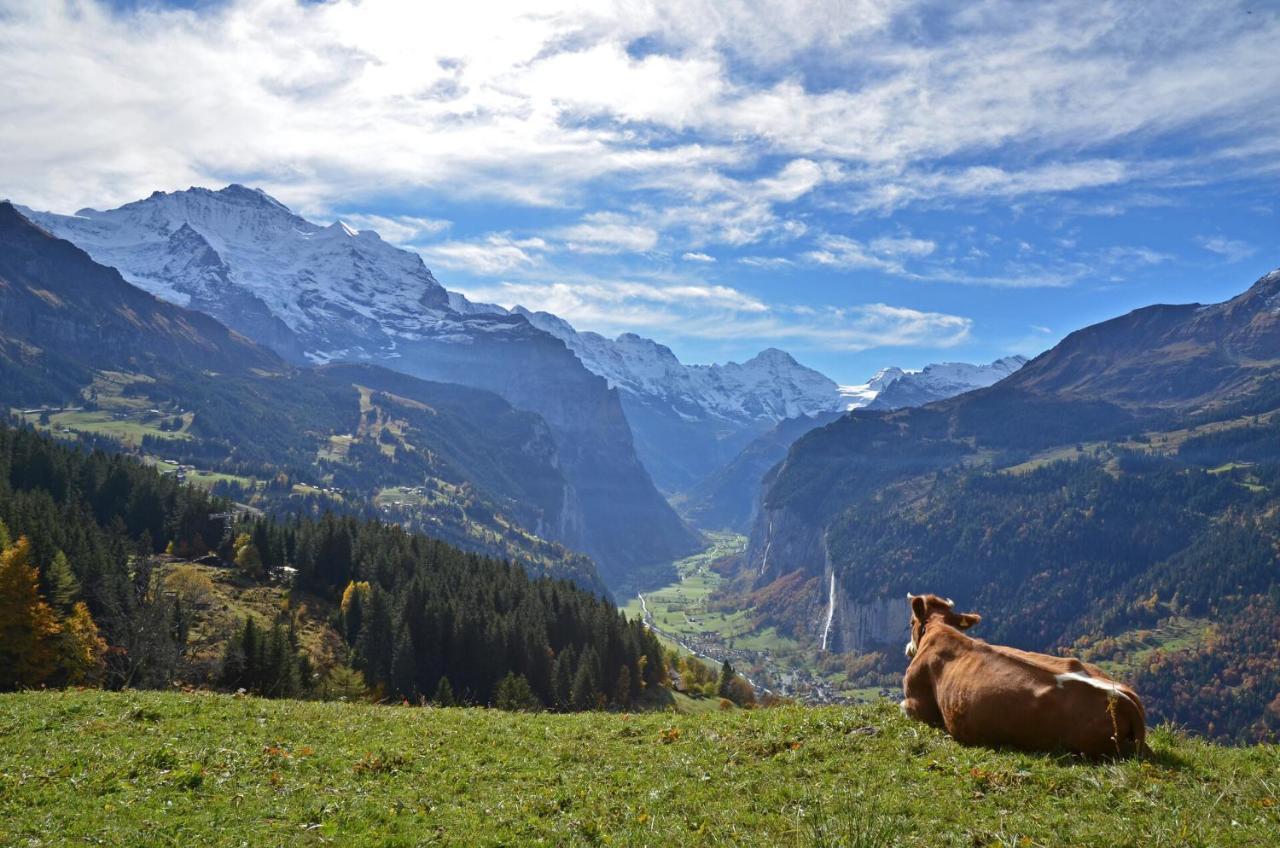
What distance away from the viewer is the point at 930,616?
23.1 meters

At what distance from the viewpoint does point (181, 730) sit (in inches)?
942

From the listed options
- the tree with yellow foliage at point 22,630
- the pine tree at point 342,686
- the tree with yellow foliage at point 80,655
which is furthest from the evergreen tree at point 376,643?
the tree with yellow foliage at point 22,630

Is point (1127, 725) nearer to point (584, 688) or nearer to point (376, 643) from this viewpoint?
point (584, 688)

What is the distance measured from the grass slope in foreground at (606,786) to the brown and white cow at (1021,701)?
0.63 meters

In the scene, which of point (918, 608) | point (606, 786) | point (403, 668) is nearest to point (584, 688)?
point (403, 668)

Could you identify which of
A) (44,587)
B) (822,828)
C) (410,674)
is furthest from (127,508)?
(822,828)

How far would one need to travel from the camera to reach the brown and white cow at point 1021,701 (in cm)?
1544

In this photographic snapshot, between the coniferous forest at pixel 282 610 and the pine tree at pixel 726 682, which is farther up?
the coniferous forest at pixel 282 610

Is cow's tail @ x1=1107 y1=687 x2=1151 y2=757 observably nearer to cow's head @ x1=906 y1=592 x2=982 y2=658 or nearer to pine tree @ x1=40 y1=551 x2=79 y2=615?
cow's head @ x1=906 y1=592 x2=982 y2=658

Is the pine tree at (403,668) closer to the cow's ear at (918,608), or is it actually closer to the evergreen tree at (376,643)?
the evergreen tree at (376,643)

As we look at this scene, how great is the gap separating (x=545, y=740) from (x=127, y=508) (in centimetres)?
12647

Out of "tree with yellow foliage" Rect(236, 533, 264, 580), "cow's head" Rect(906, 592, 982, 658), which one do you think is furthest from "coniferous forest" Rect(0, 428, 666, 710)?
"cow's head" Rect(906, 592, 982, 658)

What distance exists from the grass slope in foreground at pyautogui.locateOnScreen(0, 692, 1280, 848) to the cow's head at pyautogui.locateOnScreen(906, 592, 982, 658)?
8.64ft

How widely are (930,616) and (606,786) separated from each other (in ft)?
36.2
